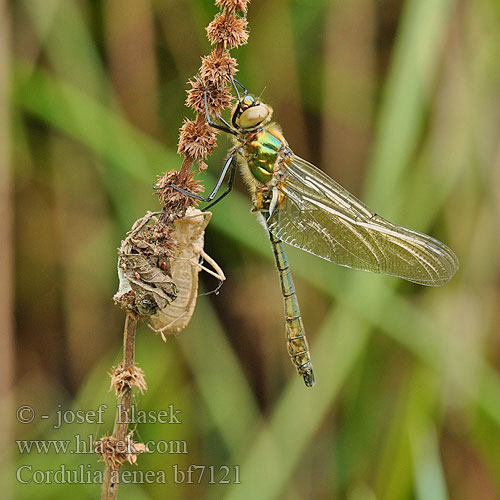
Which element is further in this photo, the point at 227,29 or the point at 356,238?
the point at 356,238

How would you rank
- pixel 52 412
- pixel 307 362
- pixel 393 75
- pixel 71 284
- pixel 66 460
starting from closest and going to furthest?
pixel 307 362, pixel 66 460, pixel 393 75, pixel 52 412, pixel 71 284

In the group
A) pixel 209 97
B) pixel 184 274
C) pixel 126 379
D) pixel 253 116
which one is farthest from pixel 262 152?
pixel 126 379

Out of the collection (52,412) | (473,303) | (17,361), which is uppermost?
(473,303)

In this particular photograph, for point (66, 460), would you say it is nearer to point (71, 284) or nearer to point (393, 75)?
point (71, 284)

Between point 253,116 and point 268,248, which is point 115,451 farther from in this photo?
point 268,248

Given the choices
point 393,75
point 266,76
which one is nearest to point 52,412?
point 266,76

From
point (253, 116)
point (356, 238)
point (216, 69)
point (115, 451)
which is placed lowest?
point (115, 451)

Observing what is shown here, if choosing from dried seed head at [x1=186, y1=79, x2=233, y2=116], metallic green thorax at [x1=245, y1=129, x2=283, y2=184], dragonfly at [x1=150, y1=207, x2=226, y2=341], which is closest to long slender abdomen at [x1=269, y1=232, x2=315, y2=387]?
metallic green thorax at [x1=245, y1=129, x2=283, y2=184]
